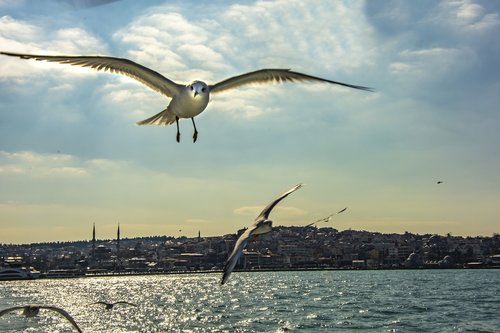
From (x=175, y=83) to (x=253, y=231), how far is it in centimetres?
357

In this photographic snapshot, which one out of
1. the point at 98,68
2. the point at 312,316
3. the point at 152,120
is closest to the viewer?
the point at 98,68

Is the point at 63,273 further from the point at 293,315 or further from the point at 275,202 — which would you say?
the point at 275,202

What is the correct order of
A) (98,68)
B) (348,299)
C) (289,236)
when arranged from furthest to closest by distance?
(289,236) → (348,299) → (98,68)

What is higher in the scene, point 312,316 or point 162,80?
point 162,80

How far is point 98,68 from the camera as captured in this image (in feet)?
28.3

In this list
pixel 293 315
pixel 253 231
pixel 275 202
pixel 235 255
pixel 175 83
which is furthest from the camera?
pixel 293 315

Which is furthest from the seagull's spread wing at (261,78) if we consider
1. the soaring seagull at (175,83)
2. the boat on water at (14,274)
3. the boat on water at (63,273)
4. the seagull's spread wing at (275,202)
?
the boat on water at (63,273)

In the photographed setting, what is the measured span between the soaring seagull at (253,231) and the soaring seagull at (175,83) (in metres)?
1.33

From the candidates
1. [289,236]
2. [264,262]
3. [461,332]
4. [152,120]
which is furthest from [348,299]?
[289,236]

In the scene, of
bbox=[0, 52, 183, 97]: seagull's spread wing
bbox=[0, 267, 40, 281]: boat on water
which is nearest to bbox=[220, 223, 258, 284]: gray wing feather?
bbox=[0, 52, 183, 97]: seagull's spread wing

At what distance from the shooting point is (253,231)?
18.6 feet

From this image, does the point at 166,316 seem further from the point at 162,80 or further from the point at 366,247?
the point at 366,247

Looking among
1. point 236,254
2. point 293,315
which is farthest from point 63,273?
point 236,254

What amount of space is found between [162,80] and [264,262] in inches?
6560
